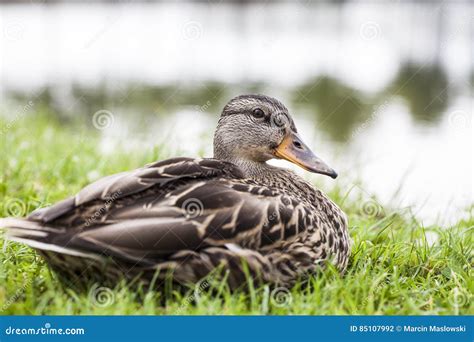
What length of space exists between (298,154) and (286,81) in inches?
470

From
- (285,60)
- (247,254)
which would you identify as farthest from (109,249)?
(285,60)

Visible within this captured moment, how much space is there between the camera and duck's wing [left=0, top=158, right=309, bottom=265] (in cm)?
332

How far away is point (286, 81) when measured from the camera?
16.1 m

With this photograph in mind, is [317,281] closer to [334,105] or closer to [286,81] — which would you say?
[334,105]

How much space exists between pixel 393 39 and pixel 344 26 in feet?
13.1

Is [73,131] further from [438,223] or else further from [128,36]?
[128,36]

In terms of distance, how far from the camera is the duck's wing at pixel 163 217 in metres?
3.32

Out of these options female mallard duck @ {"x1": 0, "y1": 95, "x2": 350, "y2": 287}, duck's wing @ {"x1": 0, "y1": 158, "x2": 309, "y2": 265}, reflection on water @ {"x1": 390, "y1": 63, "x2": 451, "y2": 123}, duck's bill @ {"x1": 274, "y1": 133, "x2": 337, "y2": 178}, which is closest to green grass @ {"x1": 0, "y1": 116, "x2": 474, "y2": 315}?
female mallard duck @ {"x1": 0, "y1": 95, "x2": 350, "y2": 287}

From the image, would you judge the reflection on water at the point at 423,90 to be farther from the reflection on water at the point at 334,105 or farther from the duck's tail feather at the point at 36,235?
the duck's tail feather at the point at 36,235

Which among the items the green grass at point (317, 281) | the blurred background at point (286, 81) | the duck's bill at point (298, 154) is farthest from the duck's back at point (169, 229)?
the blurred background at point (286, 81)

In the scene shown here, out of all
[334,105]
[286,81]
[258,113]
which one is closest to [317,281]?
[258,113]

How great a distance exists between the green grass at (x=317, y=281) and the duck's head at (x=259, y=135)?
0.74 metres

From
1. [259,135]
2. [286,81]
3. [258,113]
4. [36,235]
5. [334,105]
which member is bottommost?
[36,235]

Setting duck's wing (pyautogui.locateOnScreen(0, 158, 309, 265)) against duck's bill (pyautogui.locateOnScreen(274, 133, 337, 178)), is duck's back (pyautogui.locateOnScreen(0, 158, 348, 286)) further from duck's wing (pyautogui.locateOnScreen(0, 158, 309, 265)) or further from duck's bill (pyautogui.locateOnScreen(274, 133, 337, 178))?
duck's bill (pyautogui.locateOnScreen(274, 133, 337, 178))
